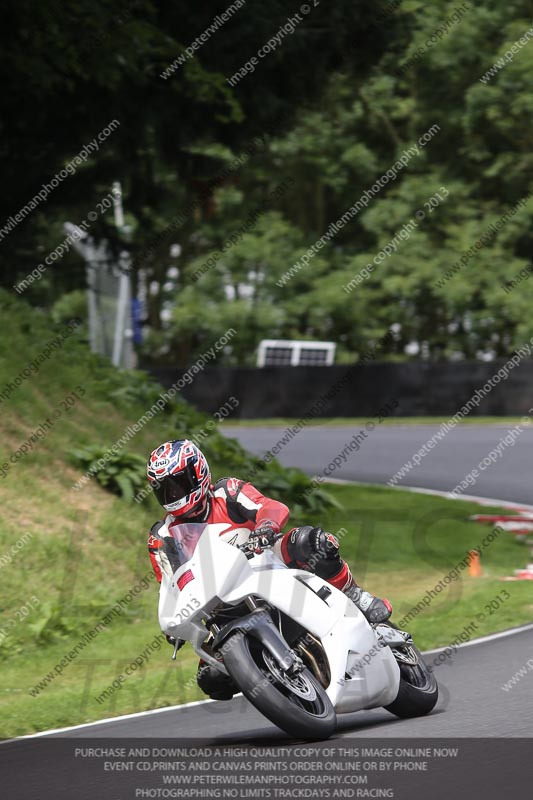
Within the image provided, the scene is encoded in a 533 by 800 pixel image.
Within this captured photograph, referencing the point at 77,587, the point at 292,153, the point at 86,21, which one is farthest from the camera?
the point at 292,153

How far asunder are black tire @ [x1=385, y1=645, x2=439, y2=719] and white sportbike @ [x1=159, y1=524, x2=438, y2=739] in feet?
0.57

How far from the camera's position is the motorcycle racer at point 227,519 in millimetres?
6695

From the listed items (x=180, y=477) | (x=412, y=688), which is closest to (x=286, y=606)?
(x=180, y=477)

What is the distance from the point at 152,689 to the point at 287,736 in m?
2.45

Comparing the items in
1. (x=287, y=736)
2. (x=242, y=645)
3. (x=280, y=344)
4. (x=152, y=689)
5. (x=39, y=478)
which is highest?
(x=242, y=645)

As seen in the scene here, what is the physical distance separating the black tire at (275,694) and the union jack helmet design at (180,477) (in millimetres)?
779

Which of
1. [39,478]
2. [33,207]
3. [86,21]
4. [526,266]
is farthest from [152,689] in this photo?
[526,266]

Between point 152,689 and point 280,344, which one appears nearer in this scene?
point 152,689

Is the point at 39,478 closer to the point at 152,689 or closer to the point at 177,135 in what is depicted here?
the point at 152,689

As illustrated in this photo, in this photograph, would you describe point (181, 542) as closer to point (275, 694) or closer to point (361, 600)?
point (275, 694)

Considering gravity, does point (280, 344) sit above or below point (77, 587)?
below

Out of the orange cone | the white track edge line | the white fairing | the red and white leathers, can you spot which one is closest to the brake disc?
the white fairing

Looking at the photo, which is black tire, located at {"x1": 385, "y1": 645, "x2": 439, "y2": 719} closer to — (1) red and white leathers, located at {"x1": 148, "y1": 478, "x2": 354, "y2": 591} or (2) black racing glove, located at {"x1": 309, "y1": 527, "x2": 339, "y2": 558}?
(1) red and white leathers, located at {"x1": 148, "y1": 478, "x2": 354, "y2": 591}

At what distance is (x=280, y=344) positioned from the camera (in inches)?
1650
